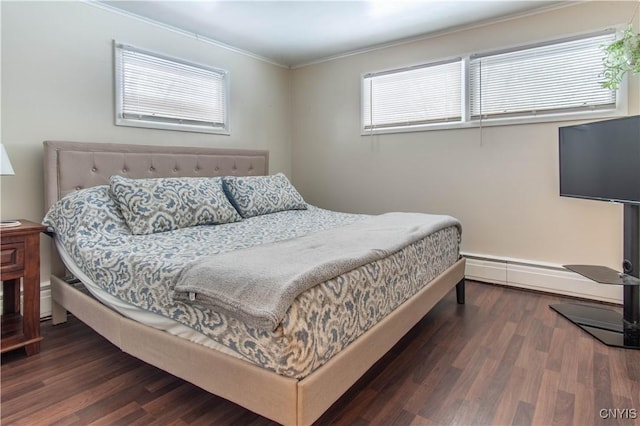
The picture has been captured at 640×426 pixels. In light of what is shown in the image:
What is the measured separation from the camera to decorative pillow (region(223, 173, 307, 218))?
2.97m

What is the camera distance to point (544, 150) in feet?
9.96

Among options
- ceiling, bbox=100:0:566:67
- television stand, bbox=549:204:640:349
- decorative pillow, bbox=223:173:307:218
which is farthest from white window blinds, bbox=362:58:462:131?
television stand, bbox=549:204:640:349

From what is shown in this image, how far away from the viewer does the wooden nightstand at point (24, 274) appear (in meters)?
1.98

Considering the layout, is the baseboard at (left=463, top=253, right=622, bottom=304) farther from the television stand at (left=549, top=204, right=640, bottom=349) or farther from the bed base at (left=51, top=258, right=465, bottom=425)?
the bed base at (left=51, top=258, right=465, bottom=425)

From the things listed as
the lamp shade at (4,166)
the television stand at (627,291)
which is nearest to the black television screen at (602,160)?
the television stand at (627,291)

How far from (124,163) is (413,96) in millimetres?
2677

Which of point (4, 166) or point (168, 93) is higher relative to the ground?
point (168, 93)

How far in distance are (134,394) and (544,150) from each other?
3.29 metres

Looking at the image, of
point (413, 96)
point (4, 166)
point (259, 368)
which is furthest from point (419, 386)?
point (413, 96)

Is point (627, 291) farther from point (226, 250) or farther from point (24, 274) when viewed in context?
point (24, 274)

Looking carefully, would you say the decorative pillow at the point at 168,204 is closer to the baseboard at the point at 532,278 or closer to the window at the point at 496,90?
the baseboard at the point at 532,278

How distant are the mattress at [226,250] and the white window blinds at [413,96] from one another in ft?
4.48

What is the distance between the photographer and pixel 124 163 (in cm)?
283

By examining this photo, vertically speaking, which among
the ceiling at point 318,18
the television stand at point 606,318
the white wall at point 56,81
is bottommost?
the television stand at point 606,318
